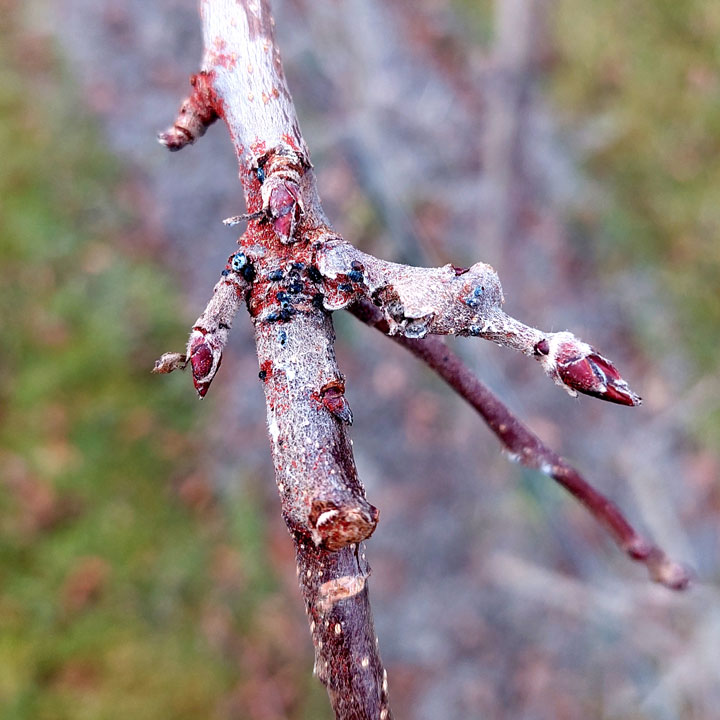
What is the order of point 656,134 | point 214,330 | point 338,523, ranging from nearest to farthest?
point 338,523, point 214,330, point 656,134

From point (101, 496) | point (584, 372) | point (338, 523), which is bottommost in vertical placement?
point (338, 523)

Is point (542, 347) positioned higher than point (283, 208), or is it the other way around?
point (283, 208)

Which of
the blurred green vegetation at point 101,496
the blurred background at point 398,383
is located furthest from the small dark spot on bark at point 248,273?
the blurred green vegetation at point 101,496

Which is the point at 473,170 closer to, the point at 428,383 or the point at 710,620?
the point at 428,383

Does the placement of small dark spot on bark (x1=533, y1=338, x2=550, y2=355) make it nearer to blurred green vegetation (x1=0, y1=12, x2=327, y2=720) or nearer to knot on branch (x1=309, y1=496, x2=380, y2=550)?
knot on branch (x1=309, y1=496, x2=380, y2=550)

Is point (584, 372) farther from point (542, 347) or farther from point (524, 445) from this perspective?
point (524, 445)

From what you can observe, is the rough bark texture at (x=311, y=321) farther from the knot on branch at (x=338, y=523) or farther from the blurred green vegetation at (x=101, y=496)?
the blurred green vegetation at (x=101, y=496)

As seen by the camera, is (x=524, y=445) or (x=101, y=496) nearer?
(x=524, y=445)

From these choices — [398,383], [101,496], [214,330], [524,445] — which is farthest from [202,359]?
[398,383]

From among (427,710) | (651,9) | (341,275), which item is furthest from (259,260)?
(651,9)
